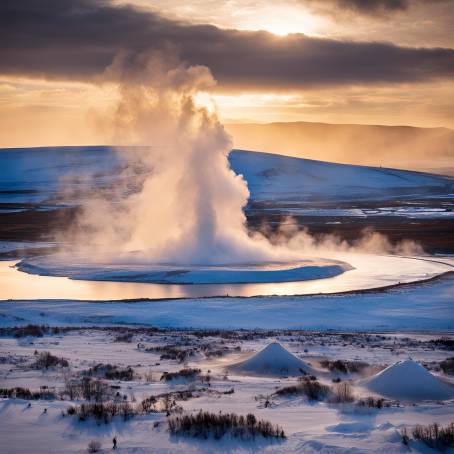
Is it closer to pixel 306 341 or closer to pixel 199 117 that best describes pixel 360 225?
pixel 199 117

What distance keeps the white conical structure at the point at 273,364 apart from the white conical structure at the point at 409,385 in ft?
7.61

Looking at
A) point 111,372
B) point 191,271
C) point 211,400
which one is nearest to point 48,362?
point 111,372

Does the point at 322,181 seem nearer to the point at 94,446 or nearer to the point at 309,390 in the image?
the point at 309,390

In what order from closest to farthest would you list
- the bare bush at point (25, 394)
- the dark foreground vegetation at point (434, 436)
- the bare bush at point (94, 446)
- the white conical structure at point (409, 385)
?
the bare bush at point (94, 446) → the dark foreground vegetation at point (434, 436) → the bare bush at point (25, 394) → the white conical structure at point (409, 385)

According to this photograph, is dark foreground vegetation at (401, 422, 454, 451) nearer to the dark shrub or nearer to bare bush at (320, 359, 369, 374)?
bare bush at (320, 359, 369, 374)

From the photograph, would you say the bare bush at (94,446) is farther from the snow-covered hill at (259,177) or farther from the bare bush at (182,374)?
the snow-covered hill at (259,177)

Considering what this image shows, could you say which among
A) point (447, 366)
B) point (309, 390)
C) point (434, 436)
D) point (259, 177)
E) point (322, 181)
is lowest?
point (447, 366)

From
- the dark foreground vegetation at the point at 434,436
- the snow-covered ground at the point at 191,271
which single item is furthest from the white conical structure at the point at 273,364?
the snow-covered ground at the point at 191,271

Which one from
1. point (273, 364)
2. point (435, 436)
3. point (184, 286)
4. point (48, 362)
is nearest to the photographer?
point (435, 436)

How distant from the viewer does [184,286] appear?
31.9m

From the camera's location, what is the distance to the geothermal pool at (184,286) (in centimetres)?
2941

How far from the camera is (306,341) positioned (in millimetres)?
18188

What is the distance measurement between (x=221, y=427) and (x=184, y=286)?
2401 centimetres

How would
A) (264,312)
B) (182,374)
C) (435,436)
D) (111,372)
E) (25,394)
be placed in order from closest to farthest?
(435,436) → (25,394) → (182,374) → (111,372) → (264,312)
